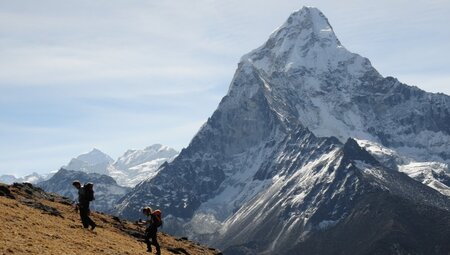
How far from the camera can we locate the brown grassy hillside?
45.0 m

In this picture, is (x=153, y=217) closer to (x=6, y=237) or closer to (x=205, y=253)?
(x=6, y=237)

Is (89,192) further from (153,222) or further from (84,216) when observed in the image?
(153,222)

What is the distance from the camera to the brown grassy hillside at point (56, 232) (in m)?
45.0

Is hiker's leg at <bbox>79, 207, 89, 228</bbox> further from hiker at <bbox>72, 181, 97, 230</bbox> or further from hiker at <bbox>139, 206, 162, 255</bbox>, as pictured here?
hiker at <bbox>139, 206, 162, 255</bbox>

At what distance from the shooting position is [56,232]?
168 ft

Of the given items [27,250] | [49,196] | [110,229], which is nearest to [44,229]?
[27,250]

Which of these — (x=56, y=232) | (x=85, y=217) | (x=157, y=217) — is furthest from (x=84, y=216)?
(x=157, y=217)

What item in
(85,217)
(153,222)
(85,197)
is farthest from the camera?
(85,217)

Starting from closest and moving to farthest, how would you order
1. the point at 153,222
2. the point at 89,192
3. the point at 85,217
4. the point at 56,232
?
the point at 56,232
the point at 153,222
the point at 89,192
the point at 85,217

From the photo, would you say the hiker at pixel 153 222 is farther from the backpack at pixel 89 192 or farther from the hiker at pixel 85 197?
the hiker at pixel 85 197

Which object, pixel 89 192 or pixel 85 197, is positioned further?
pixel 89 192

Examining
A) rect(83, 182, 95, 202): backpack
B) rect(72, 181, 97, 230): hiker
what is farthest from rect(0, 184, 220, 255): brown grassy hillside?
rect(83, 182, 95, 202): backpack

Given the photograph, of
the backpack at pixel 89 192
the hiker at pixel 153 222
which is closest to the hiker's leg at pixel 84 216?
the backpack at pixel 89 192

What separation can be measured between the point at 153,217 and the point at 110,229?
42.5 feet
